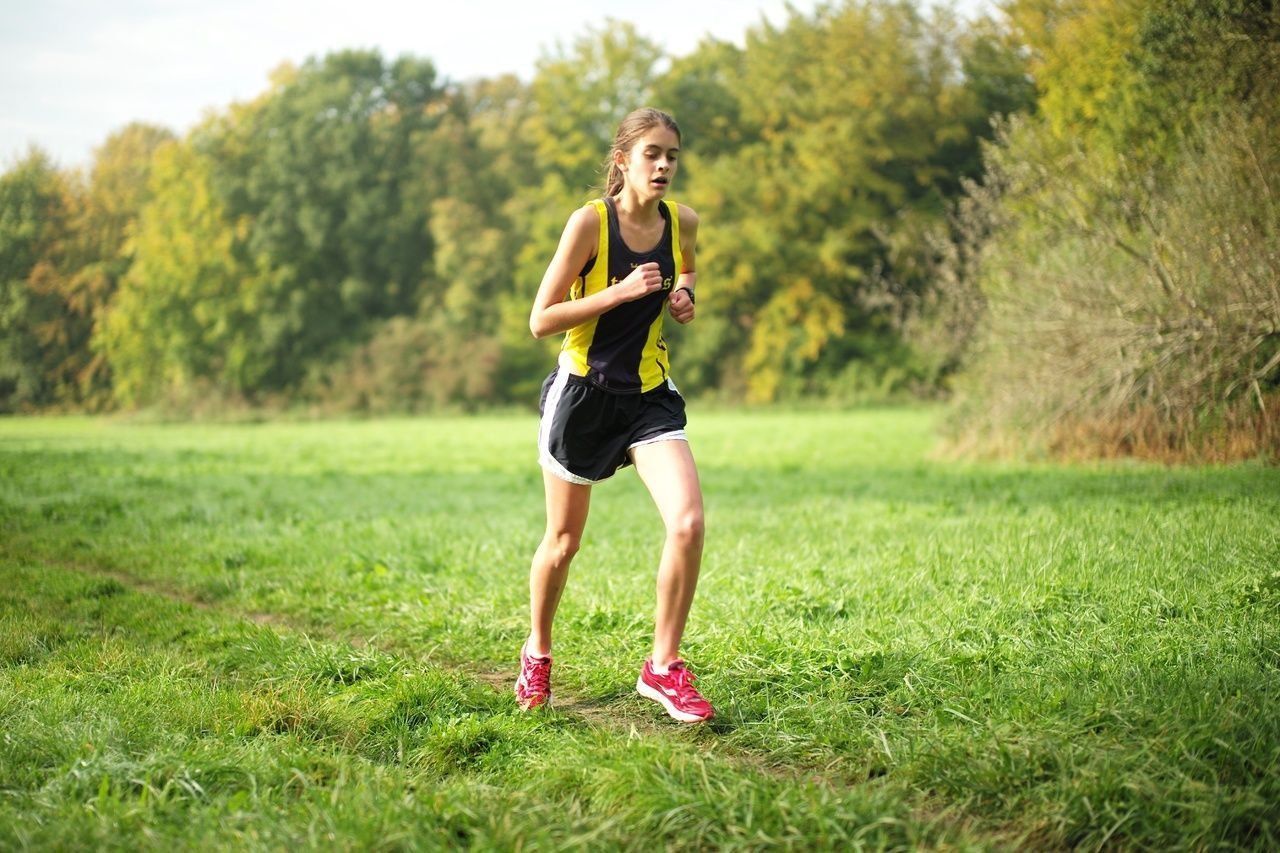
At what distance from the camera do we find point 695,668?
481 centimetres

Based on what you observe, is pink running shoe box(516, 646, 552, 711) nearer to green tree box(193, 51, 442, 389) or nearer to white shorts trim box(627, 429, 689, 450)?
white shorts trim box(627, 429, 689, 450)

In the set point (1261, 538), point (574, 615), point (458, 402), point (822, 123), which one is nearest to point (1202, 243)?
point (1261, 538)

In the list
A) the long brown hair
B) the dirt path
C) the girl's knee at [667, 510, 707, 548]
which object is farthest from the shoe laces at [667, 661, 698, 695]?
the long brown hair

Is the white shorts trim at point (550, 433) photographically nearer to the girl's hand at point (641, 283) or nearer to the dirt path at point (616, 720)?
the girl's hand at point (641, 283)

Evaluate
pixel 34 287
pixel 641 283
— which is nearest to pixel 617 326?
pixel 641 283

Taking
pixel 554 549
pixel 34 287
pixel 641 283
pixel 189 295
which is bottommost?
pixel 554 549

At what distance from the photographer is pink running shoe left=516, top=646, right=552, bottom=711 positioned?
4.39 m

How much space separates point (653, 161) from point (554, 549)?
1650 mm

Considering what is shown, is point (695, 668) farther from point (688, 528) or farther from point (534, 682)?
point (688, 528)

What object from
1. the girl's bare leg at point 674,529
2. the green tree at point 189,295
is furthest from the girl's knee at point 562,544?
the green tree at point 189,295

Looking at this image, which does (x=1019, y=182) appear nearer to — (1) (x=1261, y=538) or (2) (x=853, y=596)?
(1) (x=1261, y=538)

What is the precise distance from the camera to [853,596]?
18.8 ft

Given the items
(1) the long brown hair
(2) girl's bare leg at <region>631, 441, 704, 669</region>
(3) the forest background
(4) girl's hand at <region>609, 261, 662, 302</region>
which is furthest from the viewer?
(3) the forest background

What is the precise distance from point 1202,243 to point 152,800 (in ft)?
36.2
